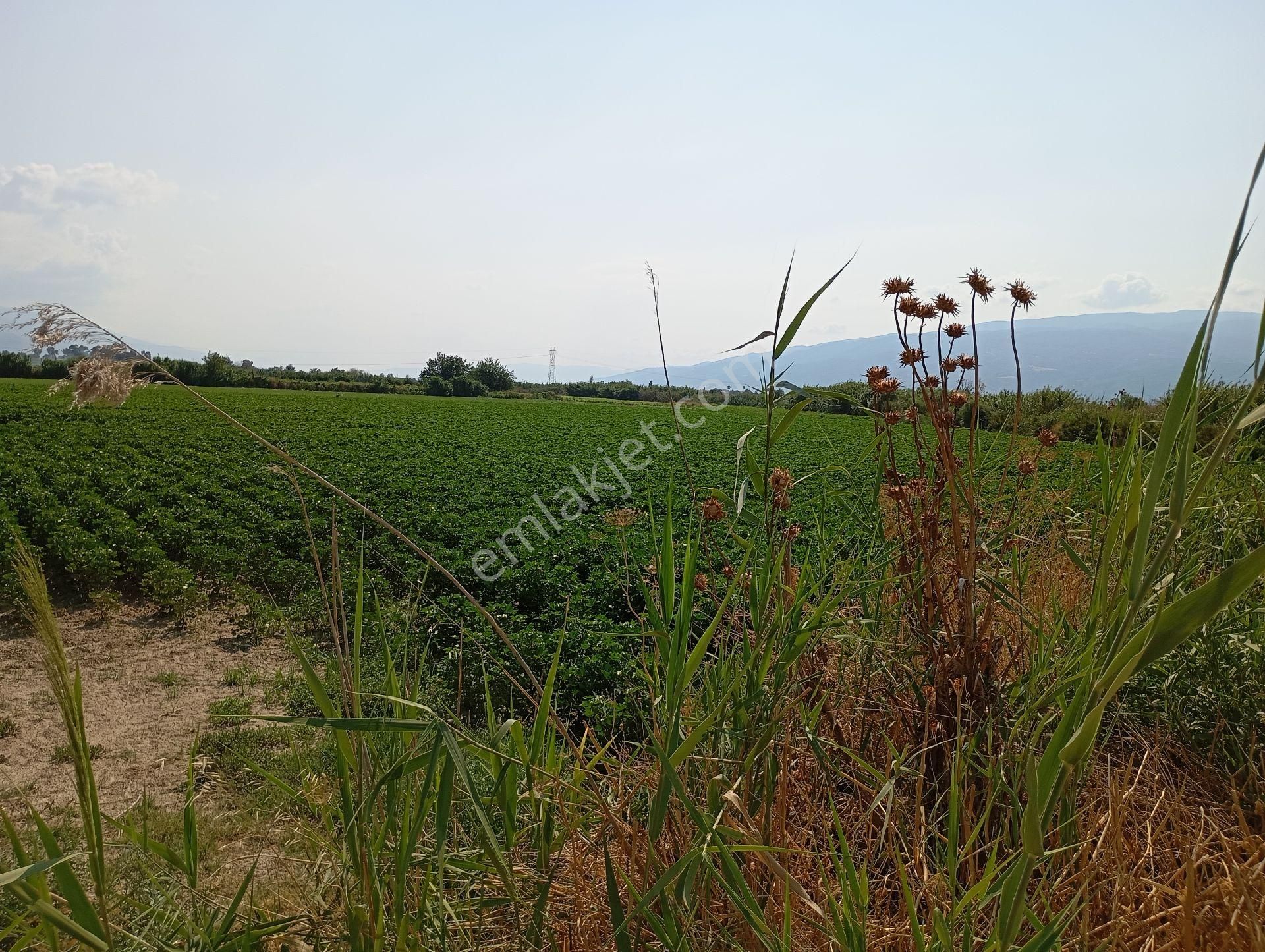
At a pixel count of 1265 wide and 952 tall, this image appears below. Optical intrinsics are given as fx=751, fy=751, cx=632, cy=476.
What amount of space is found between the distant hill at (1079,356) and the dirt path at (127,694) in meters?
3.76

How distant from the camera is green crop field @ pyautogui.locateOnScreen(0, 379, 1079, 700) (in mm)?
6641

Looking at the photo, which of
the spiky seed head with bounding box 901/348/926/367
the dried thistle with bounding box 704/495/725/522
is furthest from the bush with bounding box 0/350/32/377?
the spiky seed head with bounding box 901/348/926/367

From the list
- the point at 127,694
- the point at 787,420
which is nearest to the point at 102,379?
the point at 787,420

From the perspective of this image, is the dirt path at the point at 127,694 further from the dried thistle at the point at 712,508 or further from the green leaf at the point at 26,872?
the dried thistle at the point at 712,508

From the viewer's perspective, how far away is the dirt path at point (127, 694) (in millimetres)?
4184

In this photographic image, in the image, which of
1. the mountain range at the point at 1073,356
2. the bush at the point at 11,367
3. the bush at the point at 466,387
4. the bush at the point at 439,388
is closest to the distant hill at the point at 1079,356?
the mountain range at the point at 1073,356

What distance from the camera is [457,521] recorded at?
10.3 meters

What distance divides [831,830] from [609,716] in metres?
3.07

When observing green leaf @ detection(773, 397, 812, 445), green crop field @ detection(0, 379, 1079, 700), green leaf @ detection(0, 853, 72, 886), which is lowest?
green crop field @ detection(0, 379, 1079, 700)

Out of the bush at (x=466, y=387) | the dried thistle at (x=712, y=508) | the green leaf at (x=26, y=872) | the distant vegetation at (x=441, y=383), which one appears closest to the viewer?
the green leaf at (x=26, y=872)

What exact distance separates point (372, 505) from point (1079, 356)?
264 ft

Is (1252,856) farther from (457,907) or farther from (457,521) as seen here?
(457,521)

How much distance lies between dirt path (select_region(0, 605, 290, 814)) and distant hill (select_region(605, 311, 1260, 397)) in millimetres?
3761

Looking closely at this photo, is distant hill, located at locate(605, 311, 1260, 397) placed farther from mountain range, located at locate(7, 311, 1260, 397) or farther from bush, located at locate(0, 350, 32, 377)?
bush, located at locate(0, 350, 32, 377)
